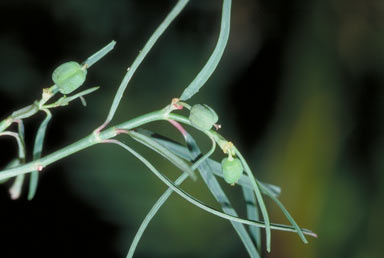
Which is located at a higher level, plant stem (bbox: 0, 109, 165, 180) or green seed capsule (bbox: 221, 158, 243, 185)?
plant stem (bbox: 0, 109, 165, 180)

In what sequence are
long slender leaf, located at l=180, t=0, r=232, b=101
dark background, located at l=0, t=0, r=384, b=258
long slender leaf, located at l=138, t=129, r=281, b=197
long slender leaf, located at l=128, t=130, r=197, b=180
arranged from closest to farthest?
long slender leaf, located at l=128, t=130, r=197, b=180, long slender leaf, located at l=180, t=0, r=232, b=101, long slender leaf, located at l=138, t=129, r=281, b=197, dark background, located at l=0, t=0, r=384, b=258

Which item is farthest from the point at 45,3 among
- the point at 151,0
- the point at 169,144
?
the point at 169,144

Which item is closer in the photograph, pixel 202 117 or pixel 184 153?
pixel 202 117

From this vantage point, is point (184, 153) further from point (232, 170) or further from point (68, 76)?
point (68, 76)

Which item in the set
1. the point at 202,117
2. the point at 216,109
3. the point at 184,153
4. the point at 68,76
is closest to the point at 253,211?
the point at 184,153

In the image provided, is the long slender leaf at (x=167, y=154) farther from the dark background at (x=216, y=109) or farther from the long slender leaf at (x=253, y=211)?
the dark background at (x=216, y=109)

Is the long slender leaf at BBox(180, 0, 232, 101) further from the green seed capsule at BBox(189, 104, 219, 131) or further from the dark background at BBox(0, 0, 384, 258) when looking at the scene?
the dark background at BBox(0, 0, 384, 258)

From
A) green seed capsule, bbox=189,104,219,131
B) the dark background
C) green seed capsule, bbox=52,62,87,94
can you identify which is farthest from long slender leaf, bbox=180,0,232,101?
the dark background

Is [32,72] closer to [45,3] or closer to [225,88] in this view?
[45,3]

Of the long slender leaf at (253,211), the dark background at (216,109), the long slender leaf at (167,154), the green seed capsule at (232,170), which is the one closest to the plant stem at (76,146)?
the long slender leaf at (167,154)
